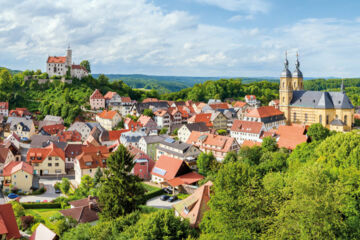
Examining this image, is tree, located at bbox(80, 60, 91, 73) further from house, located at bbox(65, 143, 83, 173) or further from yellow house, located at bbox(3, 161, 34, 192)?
yellow house, located at bbox(3, 161, 34, 192)

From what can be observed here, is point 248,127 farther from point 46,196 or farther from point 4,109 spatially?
point 4,109

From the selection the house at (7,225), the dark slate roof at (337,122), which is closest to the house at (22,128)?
the house at (7,225)

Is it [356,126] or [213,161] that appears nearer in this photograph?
[213,161]

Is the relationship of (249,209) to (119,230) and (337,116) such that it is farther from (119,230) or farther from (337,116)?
(337,116)

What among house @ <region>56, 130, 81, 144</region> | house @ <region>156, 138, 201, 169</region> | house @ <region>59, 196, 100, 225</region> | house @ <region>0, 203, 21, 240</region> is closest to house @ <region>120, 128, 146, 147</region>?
house @ <region>156, 138, 201, 169</region>

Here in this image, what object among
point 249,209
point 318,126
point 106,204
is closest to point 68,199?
point 106,204

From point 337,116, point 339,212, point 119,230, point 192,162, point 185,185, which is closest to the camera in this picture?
point 339,212

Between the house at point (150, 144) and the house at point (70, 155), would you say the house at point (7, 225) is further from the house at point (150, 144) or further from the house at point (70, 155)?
the house at point (150, 144)
